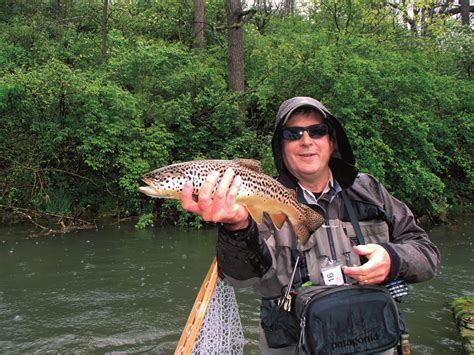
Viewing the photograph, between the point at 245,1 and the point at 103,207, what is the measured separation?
655 inches

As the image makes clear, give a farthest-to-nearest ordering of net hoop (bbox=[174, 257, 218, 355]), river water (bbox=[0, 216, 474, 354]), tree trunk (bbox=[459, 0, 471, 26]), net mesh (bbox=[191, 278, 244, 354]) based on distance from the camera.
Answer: tree trunk (bbox=[459, 0, 471, 26]) < river water (bbox=[0, 216, 474, 354]) < net mesh (bbox=[191, 278, 244, 354]) < net hoop (bbox=[174, 257, 218, 355])

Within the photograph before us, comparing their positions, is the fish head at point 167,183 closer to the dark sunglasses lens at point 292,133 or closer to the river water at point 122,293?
the dark sunglasses lens at point 292,133

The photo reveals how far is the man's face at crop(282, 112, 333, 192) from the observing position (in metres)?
2.73

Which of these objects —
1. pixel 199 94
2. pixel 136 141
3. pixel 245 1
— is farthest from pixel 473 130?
pixel 245 1

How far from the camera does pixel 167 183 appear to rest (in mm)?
2350

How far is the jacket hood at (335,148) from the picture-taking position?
276cm

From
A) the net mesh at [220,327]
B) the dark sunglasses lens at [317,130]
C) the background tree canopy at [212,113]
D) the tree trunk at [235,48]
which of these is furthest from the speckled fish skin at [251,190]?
the tree trunk at [235,48]

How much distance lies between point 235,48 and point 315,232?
47.0 ft

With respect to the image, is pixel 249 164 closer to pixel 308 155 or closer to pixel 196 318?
pixel 308 155

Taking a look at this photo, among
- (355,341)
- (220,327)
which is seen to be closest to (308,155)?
(355,341)

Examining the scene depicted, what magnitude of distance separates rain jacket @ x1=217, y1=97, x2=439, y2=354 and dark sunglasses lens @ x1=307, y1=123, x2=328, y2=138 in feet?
0.28

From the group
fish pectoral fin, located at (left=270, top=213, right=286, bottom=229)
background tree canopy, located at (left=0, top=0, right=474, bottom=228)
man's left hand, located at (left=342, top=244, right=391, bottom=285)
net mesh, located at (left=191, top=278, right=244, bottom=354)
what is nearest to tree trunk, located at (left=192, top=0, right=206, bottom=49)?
background tree canopy, located at (left=0, top=0, right=474, bottom=228)

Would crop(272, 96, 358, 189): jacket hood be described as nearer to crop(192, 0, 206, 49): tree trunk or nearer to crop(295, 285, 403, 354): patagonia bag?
crop(295, 285, 403, 354): patagonia bag

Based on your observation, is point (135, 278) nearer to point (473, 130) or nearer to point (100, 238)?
point (100, 238)
